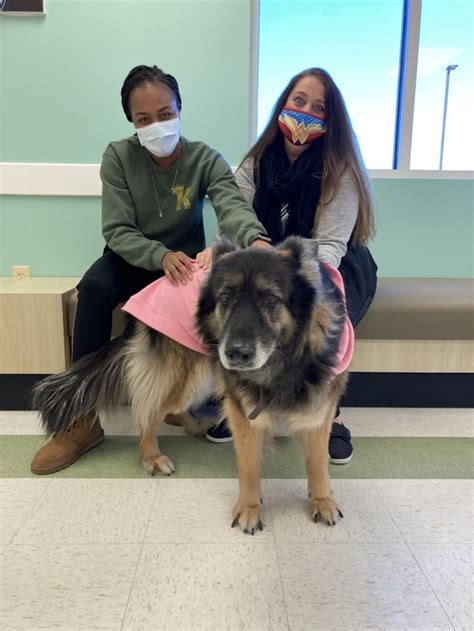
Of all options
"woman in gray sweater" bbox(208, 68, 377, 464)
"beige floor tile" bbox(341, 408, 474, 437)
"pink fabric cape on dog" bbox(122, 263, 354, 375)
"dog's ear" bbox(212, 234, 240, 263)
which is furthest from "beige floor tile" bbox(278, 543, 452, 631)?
"dog's ear" bbox(212, 234, 240, 263)

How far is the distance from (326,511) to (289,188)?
1.26 meters

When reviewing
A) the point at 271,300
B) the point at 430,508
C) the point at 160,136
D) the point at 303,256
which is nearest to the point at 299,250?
the point at 303,256

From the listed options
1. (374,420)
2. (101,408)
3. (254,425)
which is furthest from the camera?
(374,420)

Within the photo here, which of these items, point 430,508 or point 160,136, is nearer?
point 430,508

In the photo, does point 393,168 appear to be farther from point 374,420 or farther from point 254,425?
point 254,425

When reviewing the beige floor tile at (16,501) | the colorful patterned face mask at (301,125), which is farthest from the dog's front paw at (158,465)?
the colorful patterned face mask at (301,125)

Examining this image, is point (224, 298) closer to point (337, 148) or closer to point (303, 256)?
point (303, 256)

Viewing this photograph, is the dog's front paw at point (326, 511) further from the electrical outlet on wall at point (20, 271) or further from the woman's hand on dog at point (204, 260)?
the electrical outlet on wall at point (20, 271)

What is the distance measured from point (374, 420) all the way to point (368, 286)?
70 cm

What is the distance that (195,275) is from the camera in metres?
1.63

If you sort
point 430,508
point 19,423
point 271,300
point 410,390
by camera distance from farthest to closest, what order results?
point 410,390 → point 19,423 → point 430,508 → point 271,300

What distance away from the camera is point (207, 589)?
1145 mm

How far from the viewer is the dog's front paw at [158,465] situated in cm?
171

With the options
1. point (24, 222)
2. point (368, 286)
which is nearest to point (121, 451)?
point (368, 286)
